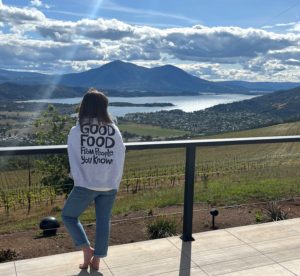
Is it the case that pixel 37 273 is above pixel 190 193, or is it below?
below

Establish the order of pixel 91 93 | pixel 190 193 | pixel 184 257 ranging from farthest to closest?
1. pixel 190 193
2. pixel 184 257
3. pixel 91 93

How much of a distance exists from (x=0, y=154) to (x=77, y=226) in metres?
0.79

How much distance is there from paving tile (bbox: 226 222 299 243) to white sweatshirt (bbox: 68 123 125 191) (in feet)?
6.09

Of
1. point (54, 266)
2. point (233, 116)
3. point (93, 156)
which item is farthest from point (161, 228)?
point (233, 116)

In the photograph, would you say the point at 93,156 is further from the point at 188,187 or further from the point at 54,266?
the point at 188,187

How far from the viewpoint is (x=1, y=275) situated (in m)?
3.54

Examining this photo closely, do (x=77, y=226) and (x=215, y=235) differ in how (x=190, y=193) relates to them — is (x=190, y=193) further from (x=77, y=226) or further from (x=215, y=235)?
(x=77, y=226)

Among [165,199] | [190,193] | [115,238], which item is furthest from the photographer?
[165,199]

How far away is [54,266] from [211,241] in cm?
154

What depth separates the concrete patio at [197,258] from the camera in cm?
368

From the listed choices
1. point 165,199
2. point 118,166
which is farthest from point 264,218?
point 118,166

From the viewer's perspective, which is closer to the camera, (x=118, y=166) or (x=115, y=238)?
(x=118, y=166)

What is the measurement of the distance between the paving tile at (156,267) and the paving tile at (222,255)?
0.37 feet

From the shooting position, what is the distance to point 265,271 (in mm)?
3719
